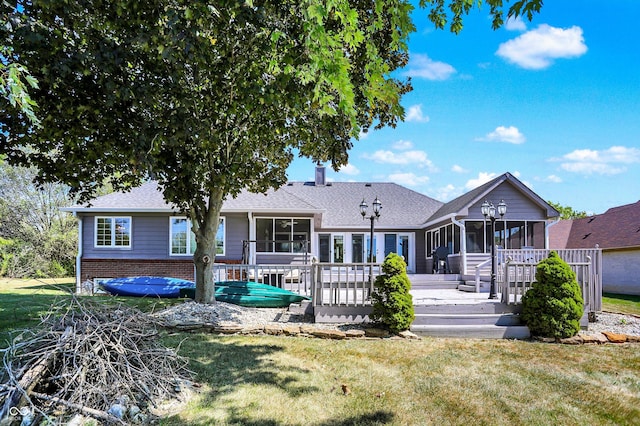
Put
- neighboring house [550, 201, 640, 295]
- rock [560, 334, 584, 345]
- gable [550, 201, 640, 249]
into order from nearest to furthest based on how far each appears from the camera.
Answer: rock [560, 334, 584, 345], neighboring house [550, 201, 640, 295], gable [550, 201, 640, 249]

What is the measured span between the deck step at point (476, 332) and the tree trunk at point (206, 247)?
4.80 m

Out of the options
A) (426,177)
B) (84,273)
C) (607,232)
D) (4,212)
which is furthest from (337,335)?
(426,177)

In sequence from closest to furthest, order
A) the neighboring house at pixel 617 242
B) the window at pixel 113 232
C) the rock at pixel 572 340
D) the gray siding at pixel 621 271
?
the rock at pixel 572 340 → the window at pixel 113 232 → the gray siding at pixel 621 271 → the neighboring house at pixel 617 242

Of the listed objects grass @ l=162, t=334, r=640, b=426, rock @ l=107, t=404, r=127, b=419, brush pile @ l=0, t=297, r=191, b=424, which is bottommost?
grass @ l=162, t=334, r=640, b=426

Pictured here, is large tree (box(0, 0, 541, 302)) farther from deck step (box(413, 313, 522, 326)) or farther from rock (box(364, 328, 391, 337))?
deck step (box(413, 313, 522, 326))

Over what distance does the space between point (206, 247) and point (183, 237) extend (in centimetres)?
741

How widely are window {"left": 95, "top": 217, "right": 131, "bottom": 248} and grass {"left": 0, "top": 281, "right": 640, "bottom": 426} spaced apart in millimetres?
9344

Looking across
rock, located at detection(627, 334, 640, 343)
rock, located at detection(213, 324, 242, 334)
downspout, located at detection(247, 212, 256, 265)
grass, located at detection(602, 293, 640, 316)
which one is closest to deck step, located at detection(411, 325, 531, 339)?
rock, located at detection(627, 334, 640, 343)

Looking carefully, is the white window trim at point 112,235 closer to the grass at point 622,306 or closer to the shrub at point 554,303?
the shrub at point 554,303

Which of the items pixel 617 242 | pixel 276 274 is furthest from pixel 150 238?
pixel 617 242

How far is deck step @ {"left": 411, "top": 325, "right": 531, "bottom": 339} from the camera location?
7484 millimetres

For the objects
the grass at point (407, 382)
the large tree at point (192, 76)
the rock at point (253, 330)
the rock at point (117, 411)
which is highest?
the large tree at point (192, 76)

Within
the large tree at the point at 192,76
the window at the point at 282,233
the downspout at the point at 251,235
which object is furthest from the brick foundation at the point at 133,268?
the large tree at the point at 192,76

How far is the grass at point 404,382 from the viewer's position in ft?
13.2
